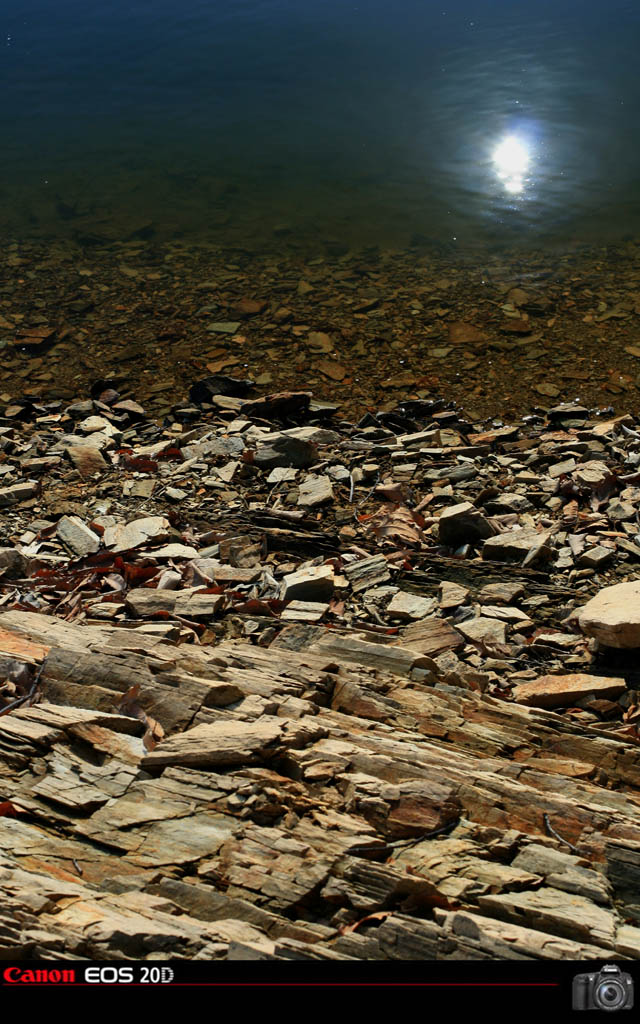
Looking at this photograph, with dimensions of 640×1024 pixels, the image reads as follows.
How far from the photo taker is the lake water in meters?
15.1

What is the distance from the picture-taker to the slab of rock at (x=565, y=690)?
15.0ft

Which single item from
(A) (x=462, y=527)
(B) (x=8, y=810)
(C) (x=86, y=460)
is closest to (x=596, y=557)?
(A) (x=462, y=527)

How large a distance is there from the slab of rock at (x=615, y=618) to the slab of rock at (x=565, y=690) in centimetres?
24

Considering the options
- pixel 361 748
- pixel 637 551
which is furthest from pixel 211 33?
pixel 361 748

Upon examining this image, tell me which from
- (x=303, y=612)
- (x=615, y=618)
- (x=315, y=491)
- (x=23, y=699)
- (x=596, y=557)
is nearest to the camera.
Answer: (x=23, y=699)

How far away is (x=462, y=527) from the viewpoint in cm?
650

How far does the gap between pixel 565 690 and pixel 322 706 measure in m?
1.52

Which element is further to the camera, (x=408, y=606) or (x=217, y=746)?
(x=408, y=606)

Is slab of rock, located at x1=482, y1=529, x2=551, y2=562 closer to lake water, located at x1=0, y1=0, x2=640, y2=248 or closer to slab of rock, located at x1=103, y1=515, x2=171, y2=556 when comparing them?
slab of rock, located at x1=103, y1=515, x2=171, y2=556

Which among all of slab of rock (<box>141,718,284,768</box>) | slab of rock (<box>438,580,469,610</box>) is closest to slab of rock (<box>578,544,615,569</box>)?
slab of rock (<box>438,580,469,610</box>)

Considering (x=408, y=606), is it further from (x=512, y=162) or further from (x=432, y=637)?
(x=512, y=162)
